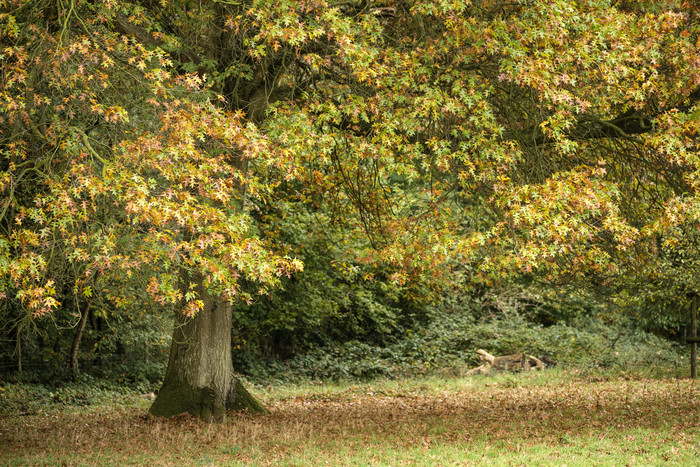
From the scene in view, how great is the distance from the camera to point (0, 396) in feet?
48.7

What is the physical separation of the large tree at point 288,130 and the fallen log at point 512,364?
9163mm

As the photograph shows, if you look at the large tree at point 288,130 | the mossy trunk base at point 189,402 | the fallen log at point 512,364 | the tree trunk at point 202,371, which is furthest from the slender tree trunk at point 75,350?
the fallen log at point 512,364

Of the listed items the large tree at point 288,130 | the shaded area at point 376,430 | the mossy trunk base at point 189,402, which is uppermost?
the large tree at point 288,130

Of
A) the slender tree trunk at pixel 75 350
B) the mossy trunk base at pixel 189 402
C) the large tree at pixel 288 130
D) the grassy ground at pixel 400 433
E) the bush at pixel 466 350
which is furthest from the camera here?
the bush at pixel 466 350

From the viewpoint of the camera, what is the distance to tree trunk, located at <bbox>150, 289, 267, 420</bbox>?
11.7 m

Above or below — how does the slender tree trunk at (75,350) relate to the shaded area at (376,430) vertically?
above

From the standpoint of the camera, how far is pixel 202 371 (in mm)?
11922

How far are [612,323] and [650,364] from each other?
7224 mm

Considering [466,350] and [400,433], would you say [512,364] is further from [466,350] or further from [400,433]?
[400,433]

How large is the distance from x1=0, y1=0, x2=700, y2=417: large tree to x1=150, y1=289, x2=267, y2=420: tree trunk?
0.04m

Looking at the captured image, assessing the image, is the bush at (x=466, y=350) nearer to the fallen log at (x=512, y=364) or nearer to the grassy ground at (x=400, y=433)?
the fallen log at (x=512, y=364)

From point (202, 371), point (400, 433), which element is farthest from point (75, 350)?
point (400, 433)

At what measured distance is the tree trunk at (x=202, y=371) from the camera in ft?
38.4

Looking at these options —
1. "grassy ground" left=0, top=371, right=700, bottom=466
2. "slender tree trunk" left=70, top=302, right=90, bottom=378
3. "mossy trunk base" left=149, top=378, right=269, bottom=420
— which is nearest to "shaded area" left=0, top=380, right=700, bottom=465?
Answer: "grassy ground" left=0, top=371, right=700, bottom=466
